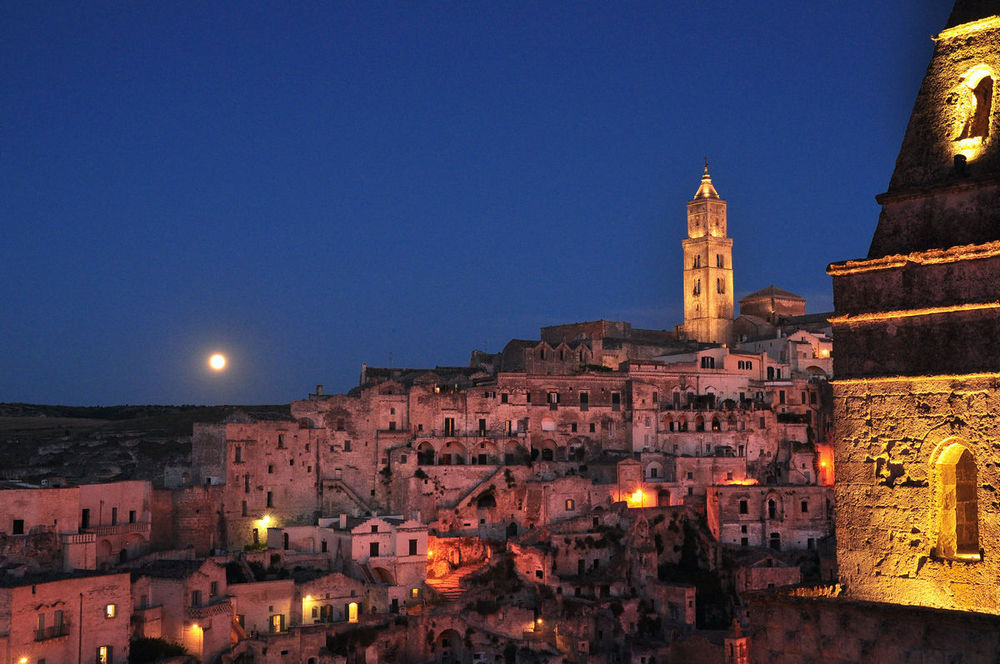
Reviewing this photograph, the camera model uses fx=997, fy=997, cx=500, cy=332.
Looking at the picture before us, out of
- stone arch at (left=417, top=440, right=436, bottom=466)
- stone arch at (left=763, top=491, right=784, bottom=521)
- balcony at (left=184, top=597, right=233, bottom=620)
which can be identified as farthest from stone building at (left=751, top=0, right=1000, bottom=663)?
stone arch at (left=417, top=440, right=436, bottom=466)

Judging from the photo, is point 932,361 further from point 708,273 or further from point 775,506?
point 708,273

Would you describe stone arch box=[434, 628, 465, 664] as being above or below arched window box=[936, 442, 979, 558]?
below

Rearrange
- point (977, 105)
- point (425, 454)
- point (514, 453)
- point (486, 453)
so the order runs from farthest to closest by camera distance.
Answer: point (514, 453)
point (486, 453)
point (425, 454)
point (977, 105)

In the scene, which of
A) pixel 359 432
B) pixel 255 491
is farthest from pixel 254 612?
pixel 359 432

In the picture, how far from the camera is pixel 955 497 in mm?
8852

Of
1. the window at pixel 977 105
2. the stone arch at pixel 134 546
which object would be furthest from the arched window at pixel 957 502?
the stone arch at pixel 134 546

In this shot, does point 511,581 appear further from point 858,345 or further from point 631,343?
point 858,345

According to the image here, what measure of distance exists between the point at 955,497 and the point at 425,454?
146 ft

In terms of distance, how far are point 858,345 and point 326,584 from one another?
34.5m

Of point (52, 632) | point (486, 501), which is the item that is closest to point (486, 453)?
point (486, 501)

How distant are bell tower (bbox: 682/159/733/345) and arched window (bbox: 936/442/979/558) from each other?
67022 mm

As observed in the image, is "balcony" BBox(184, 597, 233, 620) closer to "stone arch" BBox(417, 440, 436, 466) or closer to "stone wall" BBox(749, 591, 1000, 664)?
"stone arch" BBox(417, 440, 436, 466)

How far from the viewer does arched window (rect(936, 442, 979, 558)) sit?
876 cm

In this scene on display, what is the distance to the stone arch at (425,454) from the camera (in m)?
51.8
